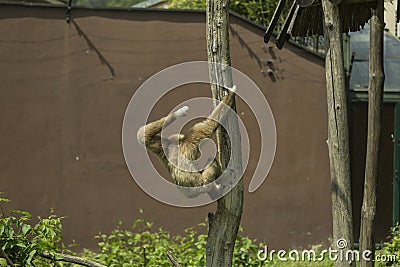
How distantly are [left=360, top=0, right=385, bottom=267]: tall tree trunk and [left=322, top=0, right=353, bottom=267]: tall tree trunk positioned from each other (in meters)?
0.14

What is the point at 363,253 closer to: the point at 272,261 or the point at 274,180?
the point at 272,261

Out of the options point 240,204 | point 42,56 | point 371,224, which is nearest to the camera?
point 240,204

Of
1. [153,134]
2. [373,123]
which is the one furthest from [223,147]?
[373,123]

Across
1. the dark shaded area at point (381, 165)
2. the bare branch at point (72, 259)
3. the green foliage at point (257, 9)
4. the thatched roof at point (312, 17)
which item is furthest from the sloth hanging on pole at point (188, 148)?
the green foliage at point (257, 9)

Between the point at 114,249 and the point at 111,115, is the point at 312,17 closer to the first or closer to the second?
the point at 114,249

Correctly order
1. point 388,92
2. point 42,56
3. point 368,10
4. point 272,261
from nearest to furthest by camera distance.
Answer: point 368,10 → point 272,261 → point 42,56 → point 388,92

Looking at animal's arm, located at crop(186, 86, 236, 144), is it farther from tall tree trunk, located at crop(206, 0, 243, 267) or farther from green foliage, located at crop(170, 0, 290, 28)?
green foliage, located at crop(170, 0, 290, 28)

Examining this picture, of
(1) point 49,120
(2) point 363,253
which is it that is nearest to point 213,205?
(1) point 49,120

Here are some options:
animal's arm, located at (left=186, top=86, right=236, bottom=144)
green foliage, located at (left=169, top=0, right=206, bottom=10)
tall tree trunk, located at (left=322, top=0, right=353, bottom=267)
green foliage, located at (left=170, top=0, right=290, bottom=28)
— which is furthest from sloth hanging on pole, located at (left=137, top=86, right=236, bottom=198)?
green foliage, located at (left=169, top=0, right=206, bottom=10)

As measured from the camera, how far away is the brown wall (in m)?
7.82

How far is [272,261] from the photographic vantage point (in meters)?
7.34

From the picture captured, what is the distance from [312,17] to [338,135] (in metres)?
1.22

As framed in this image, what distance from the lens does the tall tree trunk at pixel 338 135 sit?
4766 mm

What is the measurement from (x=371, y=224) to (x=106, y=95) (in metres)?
3.99
